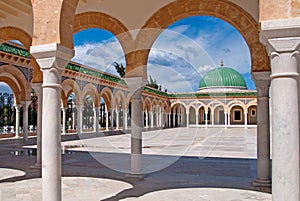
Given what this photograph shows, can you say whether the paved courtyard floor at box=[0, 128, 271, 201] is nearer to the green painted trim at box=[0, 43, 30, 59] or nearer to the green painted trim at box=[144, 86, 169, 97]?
the green painted trim at box=[0, 43, 30, 59]

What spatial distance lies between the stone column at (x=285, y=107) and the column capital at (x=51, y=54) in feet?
8.19

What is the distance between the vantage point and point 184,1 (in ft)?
21.5

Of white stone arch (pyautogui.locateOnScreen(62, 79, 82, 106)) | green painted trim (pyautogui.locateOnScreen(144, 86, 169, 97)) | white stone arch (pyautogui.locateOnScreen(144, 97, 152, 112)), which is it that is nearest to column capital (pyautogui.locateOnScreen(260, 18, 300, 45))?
white stone arch (pyautogui.locateOnScreen(62, 79, 82, 106))

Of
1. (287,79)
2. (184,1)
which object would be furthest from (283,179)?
(184,1)

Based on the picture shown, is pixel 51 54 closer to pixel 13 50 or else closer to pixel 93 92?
pixel 13 50

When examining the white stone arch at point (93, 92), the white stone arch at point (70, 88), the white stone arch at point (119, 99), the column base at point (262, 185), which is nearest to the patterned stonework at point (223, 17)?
the column base at point (262, 185)

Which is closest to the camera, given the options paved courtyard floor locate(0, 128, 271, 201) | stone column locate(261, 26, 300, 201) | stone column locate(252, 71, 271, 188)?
stone column locate(261, 26, 300, 201)

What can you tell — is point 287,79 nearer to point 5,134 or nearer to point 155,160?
point 155,160

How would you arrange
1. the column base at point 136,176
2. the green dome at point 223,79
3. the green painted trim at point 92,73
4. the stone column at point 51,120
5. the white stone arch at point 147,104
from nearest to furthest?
the stone column at point 51,120 → the column base at point 136,176 → the green painted trim at point 92,73 → the white stone arch at point 147,104 → the green dome at point 223,79

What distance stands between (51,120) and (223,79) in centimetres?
4120

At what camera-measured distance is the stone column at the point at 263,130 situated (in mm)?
6062

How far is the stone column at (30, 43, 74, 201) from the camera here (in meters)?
3.93

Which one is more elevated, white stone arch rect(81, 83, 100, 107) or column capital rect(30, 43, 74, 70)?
white stone arch rect(81, 83, 100, 107)

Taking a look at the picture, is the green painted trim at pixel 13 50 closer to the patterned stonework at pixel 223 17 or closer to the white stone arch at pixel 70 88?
the white stone arch at pixel 70 88
